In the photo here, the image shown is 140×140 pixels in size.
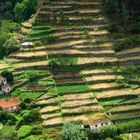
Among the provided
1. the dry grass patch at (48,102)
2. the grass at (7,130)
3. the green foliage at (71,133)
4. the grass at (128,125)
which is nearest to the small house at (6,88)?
the dry grass patch at (48,102)

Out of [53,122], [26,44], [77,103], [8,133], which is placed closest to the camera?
[8,133]

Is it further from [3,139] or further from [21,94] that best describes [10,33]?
[3,139]

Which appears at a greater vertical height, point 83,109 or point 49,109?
point 49,109

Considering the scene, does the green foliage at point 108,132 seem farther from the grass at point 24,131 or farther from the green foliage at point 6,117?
the green foliage at point 6,117

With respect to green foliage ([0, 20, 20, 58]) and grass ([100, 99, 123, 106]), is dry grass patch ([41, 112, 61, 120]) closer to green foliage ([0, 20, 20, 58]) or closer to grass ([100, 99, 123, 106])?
grass ([100, 99, 123, 106])

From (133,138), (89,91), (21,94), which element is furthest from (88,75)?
(133,138)

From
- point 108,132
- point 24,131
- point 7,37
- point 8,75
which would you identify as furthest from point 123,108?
point 7,37

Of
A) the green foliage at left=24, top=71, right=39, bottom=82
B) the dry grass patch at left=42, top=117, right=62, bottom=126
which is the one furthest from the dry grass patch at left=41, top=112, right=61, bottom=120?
the green foliage at left=24, top=71, right=39, bottom=82

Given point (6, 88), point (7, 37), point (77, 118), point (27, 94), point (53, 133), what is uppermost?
point (7, 37)

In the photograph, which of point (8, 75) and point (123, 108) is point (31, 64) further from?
point (123, 108)

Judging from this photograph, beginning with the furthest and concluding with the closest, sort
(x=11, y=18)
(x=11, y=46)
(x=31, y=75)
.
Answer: (x=11, y=18)
(x=11, y=46)
(x=31, y=75)
